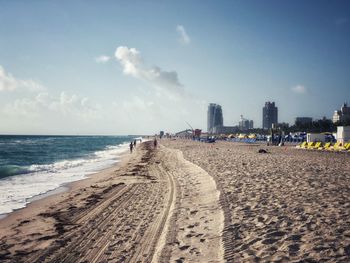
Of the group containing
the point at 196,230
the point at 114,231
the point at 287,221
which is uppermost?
the point at 287,221

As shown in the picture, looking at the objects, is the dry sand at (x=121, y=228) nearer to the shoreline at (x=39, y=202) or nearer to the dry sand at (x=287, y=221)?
the shoreline at (x=39, y=202)

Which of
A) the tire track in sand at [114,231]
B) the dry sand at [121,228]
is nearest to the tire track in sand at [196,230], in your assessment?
the dry sand at [121,228]

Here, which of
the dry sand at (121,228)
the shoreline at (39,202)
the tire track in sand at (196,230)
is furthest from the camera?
the shoreline at (39,202)

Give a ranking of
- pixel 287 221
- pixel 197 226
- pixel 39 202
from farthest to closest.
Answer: pixel 39 202
pixel 197 226
pixel 287 221

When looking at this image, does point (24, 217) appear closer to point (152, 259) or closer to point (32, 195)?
point (32, 195)

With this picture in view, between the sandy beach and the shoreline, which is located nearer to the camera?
the sandy beach

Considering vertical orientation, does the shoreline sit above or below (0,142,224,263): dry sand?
below

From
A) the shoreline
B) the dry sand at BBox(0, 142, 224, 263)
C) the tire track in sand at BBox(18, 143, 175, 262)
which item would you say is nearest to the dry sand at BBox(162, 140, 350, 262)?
the dry sand at BBox(0, 142, 224, 263)

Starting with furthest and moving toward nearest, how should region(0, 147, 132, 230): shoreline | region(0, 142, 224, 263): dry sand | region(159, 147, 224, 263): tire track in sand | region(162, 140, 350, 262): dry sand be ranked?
region(0, 147, 132, 230): shoreline → region(0, 142, 224, 263): dry sand → region(159, 147, 224, 263): tire track in sand → region(162, 140, 350, 262): dry sand

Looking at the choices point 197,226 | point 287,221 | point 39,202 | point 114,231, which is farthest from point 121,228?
point 39,202

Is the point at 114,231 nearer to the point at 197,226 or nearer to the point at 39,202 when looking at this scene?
the point at 197,226

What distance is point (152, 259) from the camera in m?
5.31

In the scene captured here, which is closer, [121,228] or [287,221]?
[287,221]

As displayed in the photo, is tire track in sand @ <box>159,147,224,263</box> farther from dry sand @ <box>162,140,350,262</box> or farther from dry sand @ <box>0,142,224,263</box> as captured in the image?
dry sand @ <box>162,140,350,262</box>
